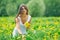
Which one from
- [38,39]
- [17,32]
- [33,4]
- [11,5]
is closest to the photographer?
[38,39]

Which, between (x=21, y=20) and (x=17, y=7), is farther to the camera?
(x=17, y=7)

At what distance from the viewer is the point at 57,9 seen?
43906mm

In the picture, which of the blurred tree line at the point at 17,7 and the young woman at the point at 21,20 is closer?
the young woman at the point at 21,20

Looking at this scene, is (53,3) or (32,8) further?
(53,3)

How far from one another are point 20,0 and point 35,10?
23.2ft

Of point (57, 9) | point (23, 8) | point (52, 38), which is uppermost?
point (23, 8)

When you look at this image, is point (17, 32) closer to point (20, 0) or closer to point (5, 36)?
point (5, 36)

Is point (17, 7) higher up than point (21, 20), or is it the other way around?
point (21, 20)

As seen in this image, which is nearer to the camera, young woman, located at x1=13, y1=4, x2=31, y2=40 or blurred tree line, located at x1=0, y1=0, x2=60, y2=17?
young woman, located at x1=13, y1=4, x2=31, y2=40

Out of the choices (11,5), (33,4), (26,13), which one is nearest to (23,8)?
(26,13)

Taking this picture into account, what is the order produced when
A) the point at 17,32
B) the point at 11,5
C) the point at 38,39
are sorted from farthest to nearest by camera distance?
1. the point at 11,5
2. the point at 17,32
3. the point at 38,39

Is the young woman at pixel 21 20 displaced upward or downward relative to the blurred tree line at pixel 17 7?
upward

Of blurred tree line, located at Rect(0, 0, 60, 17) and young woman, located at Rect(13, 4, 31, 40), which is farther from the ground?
young woman, located at Rect(13, 4, 31, 40)

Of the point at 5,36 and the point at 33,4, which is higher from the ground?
the point at 5,36
